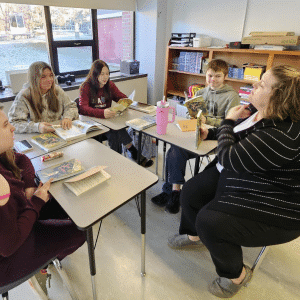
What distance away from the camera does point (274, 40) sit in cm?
279

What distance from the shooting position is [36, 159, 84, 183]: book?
119cm

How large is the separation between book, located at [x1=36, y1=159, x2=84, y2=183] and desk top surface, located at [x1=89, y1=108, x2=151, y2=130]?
24.3 inches

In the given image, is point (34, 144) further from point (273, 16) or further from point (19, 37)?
point (273, 16)

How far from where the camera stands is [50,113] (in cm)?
200

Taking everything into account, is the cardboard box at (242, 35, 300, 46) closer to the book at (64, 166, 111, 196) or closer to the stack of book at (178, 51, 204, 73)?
the stack of book at (178, 51, 204, 73)

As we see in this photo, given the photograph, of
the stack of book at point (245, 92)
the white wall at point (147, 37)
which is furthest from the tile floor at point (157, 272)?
the white wall at point (147, 37)

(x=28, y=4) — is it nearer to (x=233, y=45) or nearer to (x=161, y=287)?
(x=233, y=45)

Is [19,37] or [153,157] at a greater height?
[19,37]

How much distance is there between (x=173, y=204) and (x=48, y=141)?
1.13 metres

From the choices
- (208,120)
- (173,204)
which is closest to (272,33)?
(208,120)

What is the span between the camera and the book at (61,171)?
1185mm

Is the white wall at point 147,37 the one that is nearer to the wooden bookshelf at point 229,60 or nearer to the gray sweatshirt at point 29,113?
the wooden bookshelf at point 229,60

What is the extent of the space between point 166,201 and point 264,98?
1261 millimetres

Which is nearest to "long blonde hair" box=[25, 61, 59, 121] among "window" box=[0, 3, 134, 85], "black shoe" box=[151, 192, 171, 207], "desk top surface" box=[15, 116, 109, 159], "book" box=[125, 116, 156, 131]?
"desk top surface" box=[15, 116, 109, 159]
